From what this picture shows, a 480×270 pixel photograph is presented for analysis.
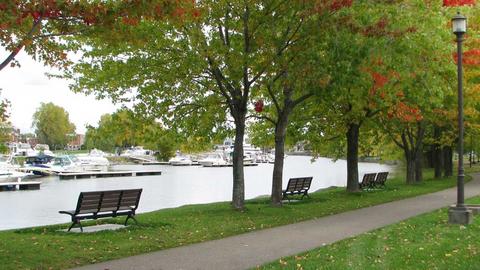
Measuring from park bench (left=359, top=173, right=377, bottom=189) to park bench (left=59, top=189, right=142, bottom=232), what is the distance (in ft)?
49.9

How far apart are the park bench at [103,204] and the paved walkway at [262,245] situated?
3.24m

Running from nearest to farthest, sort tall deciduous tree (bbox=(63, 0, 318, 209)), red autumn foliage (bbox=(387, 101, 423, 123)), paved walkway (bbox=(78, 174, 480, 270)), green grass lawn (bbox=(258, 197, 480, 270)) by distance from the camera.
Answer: green grass lawn (bbox=(258, 197, 480, 270)), paved walkway (bbox=(78, 174, 480, 270)), tall deciduous tree (bbox=(63, 0, 318, 209)), red autumn foliage (bbox=(387, 101, 423, 123))

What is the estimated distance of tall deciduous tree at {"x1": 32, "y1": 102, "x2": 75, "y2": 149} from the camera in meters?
129

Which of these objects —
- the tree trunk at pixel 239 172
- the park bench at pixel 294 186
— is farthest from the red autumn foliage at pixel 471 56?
the tree trunk at pixel 239 172

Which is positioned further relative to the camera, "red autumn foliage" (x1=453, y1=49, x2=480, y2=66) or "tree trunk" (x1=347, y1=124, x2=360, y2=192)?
"tree trunk" (x1=347, y1=124, x2=360, y2=192)

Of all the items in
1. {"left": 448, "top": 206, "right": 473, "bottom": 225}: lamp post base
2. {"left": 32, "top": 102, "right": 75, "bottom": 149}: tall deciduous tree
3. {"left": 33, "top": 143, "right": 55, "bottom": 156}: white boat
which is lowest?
{"left": 448, "top": 206, "right": 473, "bottom": 225}: lamp post base

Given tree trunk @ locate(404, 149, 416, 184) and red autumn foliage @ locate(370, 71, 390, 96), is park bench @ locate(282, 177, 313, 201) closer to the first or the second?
red autumn foliage @ locate(370, 71, 390, 96)

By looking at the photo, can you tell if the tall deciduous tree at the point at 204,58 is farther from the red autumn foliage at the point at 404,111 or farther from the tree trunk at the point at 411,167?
the tree trunk at the point at 411,167

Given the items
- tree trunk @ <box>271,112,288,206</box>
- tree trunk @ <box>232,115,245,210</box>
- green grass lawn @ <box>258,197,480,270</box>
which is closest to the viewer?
green grass lawn @ <box>258,197,480,270</box>

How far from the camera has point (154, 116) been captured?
1830cm

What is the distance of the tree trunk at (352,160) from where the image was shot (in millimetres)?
25266

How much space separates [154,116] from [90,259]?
9462 millimetres

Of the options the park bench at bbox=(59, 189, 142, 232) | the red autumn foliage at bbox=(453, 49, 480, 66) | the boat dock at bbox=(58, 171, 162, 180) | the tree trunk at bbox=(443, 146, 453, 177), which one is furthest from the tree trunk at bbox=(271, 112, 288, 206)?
the boat dock at bbox=(58, 171, 162, 180)

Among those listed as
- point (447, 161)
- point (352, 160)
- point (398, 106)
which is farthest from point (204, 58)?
point (447, 161)
